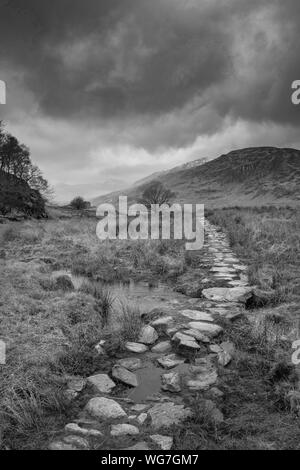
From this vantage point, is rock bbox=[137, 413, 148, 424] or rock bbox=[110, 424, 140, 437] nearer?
rock bbox=[110, 424, 140, 437]

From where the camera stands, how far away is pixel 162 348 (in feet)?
16.5

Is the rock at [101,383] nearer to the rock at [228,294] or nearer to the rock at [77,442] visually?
the rock at [77,442]

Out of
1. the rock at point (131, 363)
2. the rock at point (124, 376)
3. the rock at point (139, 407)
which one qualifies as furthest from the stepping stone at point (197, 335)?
the rock at point (139, 407)

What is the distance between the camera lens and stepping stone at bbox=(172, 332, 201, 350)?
16.1 ft

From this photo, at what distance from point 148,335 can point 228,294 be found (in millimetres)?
2610

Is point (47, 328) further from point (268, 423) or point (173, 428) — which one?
point (268, 423)

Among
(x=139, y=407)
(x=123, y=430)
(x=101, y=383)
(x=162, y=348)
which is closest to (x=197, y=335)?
(x=162, y=348)

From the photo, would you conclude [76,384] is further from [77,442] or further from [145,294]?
[145,294]

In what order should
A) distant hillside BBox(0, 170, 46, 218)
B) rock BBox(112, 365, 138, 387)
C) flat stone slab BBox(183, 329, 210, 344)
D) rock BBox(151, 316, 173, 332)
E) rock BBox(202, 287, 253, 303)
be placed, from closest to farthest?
1. rock BBox(112, 365, 138, 387)
2. flat stone slab BBox(183, 329, 210, 344)
3. rock BBox(151, 316, 173, 332)
4. rock BBox(202, 287, 253, 303)
5. distant hillside BBox(0, 170, 46, 218)

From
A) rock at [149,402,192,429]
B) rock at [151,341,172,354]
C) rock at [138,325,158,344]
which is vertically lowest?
rock at [149,402,192,429]

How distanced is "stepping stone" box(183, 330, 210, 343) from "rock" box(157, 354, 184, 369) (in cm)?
56

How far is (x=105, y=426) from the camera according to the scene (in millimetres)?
3291

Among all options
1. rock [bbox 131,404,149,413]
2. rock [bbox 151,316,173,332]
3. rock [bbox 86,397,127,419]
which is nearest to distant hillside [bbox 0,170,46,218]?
rock [bbox 151,316,173,332]

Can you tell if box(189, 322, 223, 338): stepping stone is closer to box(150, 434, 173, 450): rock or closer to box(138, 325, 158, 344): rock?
box(138, 325, 158, 344): rock
